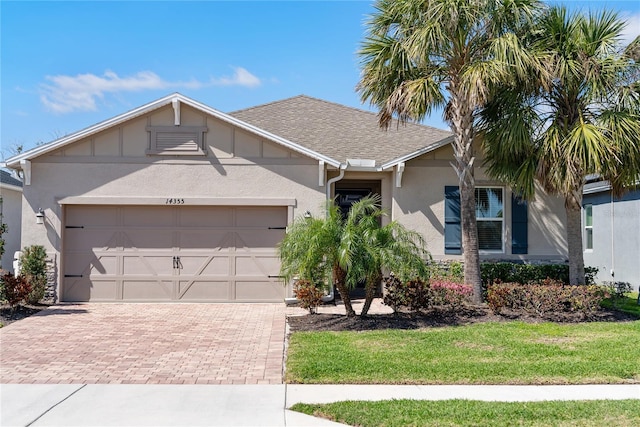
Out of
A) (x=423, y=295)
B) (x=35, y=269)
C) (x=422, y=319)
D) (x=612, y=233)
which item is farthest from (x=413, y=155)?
(x=35, y=269)

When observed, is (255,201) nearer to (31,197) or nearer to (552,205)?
(31,197)

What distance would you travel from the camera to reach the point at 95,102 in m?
36.2

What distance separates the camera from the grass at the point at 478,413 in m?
5.47

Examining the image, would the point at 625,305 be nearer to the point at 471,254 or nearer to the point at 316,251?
the point at 471,254

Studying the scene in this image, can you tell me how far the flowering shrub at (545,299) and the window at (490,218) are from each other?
286 cm

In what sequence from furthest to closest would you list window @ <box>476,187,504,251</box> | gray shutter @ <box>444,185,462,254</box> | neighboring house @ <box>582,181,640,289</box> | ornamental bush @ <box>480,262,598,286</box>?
neighboring house @ <box>582,181,640,289</box>
window @ <box>476,187,504,251</box>
gray shutter @ <box>444,185,462,254</box>
ornamental bush @ <box>480,262,598,286</box>

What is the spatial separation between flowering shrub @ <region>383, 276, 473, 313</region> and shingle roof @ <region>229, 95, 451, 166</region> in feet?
13.8

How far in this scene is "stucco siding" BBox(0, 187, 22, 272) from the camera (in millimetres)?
17359

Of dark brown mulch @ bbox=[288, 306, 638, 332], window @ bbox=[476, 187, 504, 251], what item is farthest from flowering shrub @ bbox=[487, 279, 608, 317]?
window @ bbox=[476, 187, 504, 251]

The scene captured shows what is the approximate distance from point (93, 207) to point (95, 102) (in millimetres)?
25877

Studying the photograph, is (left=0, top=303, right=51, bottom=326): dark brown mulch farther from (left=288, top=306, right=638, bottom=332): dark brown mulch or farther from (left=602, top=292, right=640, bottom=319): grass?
(left=602, top=292, right=640, bottom=319): grass

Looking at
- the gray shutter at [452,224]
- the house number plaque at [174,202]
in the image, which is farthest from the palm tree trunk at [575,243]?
the house number plaque at [174,202]

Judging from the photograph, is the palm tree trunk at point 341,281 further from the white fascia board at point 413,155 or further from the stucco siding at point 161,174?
the white fascia board at point 413,155

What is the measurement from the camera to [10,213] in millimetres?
18172
